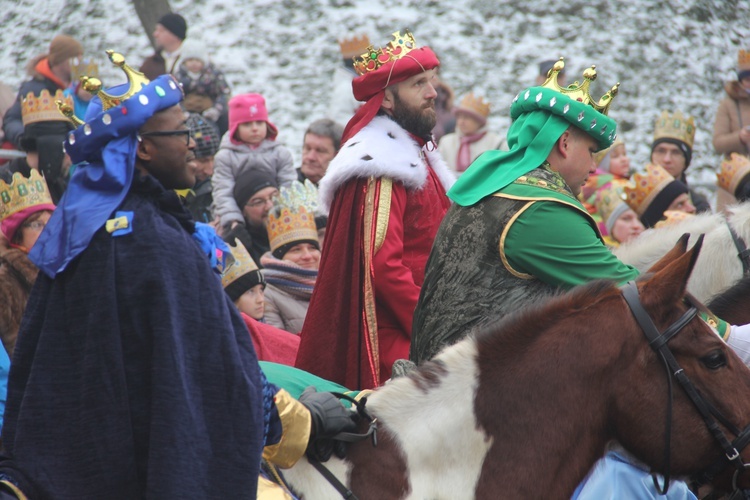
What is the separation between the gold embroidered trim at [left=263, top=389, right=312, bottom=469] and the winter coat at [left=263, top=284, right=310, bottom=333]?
3887mm

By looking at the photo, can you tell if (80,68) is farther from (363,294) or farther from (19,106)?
(363,294)

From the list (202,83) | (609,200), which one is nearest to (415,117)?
(609,200)

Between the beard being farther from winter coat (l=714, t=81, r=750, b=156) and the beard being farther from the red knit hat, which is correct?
winter coat (l=714, t=81, r=750, b=156)

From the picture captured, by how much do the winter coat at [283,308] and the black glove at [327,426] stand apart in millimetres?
3809

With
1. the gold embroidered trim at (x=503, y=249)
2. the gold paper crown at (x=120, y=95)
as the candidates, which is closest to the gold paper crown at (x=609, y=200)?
the gold embroidered trim at (x=503, y=249)

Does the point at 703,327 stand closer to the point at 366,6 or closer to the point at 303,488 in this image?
the point at 303,488

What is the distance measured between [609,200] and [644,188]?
526 mm

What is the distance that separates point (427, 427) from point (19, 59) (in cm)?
1335

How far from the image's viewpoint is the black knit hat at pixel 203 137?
29.2 ft

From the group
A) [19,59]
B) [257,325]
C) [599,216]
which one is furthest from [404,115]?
[19,59]

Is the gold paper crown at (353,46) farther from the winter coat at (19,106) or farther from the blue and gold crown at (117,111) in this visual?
the blue and gold crown at (117,111)

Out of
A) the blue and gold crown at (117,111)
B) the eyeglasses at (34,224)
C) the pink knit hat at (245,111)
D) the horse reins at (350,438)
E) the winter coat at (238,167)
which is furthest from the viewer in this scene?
the pink knit hat at (245,111)

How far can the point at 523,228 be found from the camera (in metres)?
4.12

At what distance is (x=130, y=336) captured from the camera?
3.03 meters
